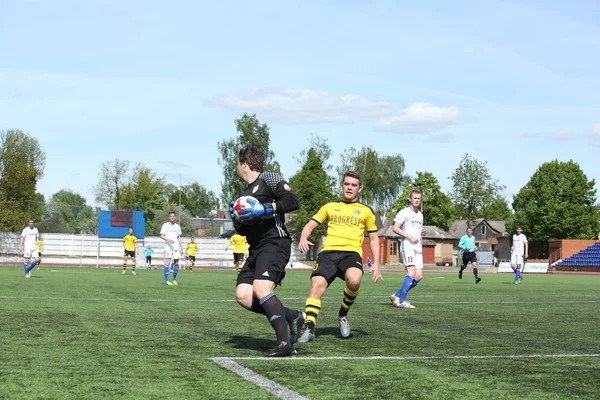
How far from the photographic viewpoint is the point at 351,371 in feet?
19.7

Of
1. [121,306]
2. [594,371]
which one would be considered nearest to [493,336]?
[594,371]

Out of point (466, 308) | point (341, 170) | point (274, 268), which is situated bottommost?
point (466, 308)

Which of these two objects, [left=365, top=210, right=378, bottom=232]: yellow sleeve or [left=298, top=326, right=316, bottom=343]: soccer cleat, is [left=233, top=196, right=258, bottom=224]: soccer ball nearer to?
[left=298, top=326, right=316, bottom=343]: soccer cleat

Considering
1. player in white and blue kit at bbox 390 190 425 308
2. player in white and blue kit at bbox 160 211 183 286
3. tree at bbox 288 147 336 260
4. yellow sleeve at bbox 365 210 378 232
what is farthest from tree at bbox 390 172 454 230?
yellow sleeve at bbox 365 210 378 232

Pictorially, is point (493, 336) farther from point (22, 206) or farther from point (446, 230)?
point (446, 230)

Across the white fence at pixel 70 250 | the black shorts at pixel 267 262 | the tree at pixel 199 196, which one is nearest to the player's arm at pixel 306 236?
the black shorts at pixel 267 262

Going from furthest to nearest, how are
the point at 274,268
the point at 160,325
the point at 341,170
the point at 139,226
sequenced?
the point at 341,170 < the point at 139,226 < the point at 160,325 < the point at 274,268

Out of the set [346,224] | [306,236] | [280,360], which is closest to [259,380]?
[280,360]

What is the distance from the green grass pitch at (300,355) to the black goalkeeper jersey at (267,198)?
3.46ft

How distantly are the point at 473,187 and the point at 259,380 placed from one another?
93.5 m

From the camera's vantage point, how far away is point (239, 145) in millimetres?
77938

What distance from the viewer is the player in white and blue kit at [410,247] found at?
13891mm

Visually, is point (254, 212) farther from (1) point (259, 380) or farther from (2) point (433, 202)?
(2) point (433, 202)

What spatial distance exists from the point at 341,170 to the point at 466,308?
7646 cm
